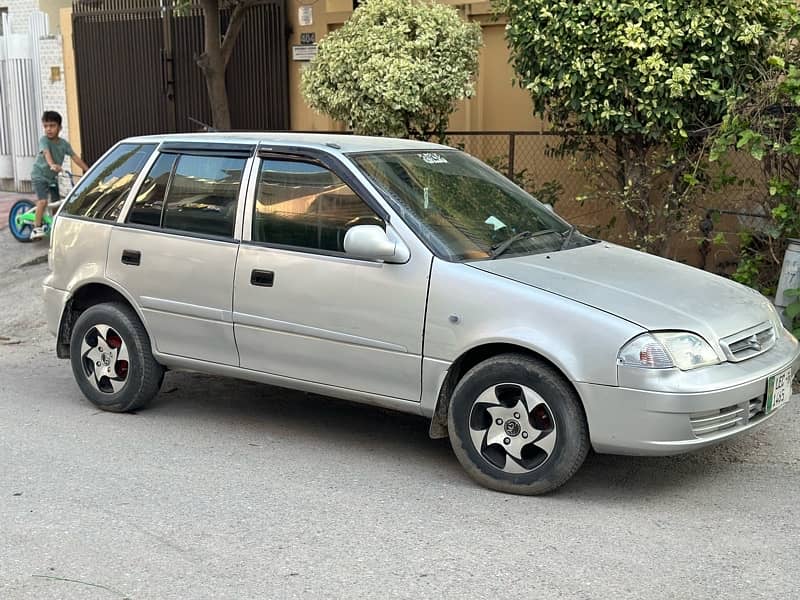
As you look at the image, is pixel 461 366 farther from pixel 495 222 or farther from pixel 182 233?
pixel 182 233

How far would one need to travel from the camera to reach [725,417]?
15.5ft

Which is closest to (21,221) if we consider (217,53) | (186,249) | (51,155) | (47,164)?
(47,164)

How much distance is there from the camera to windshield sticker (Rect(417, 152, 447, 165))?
602 centimetres

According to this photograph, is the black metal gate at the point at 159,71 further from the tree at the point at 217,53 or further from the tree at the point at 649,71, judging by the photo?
the tree at the point at 649,71

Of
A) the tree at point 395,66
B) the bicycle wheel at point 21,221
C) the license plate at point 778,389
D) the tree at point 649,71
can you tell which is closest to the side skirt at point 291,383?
the license plate at point 778,389

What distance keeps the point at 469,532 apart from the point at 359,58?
5927mm

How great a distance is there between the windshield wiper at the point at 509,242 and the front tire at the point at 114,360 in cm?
240

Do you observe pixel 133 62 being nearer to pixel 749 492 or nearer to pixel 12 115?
pixel 12 115

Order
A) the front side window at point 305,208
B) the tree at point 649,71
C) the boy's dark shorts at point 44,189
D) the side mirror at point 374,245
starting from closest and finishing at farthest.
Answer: the side mirror at point 374,245, the front side window at point 305,208, the tree at point 649,71, the boy's dark shorts at point 44,189

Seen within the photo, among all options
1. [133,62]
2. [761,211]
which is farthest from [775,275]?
[133,62]

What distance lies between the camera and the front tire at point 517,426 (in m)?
4.76

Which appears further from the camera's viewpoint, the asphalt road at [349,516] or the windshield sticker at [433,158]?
the windshield sticker at [433,158]

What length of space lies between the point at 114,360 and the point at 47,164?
22.3ft

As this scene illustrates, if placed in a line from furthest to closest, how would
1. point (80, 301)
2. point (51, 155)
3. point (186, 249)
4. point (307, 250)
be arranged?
point (51, 155), point (80, 301), point (186, 249), point (307, 250)
